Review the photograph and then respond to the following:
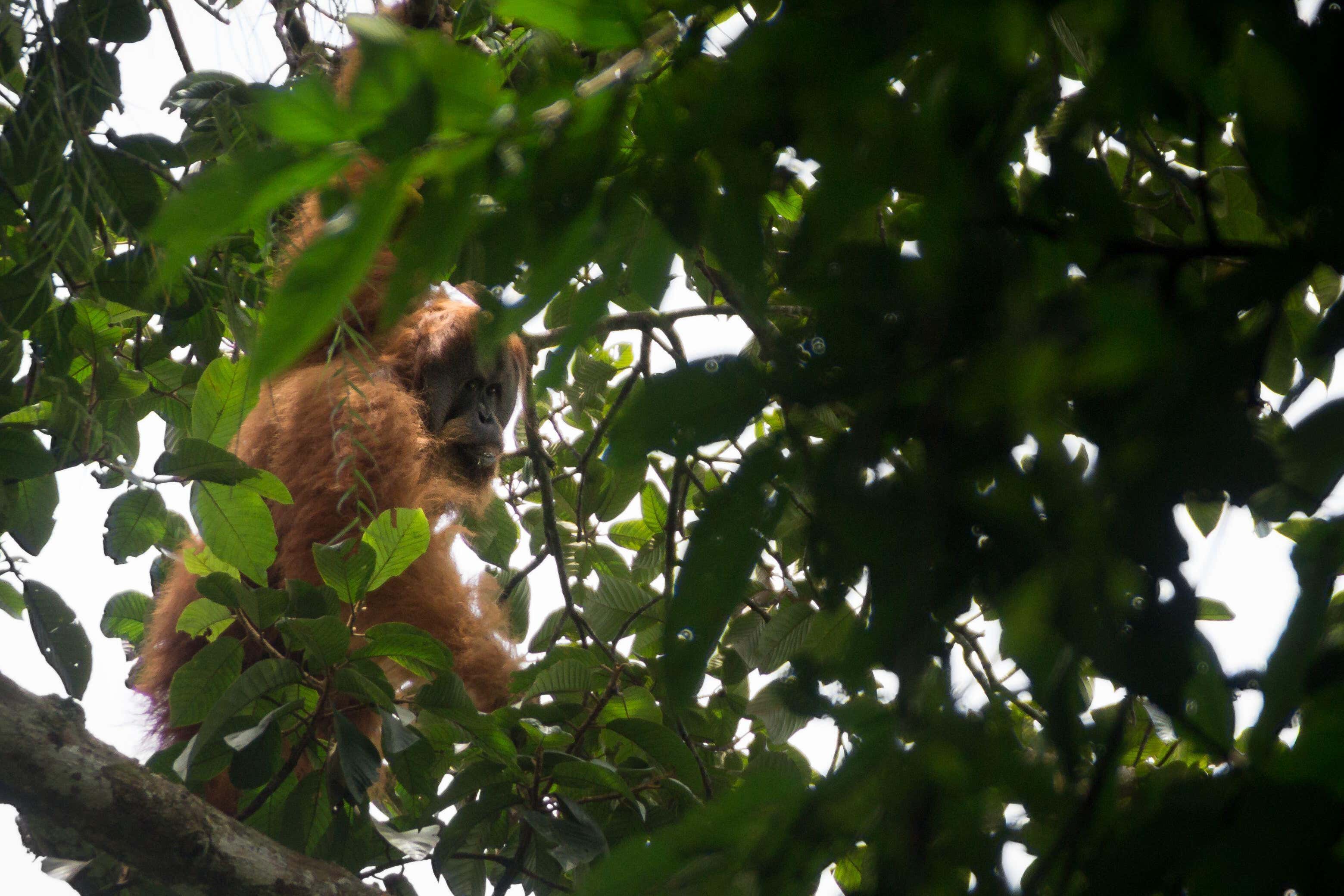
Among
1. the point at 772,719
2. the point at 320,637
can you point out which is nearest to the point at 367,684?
the point at 320,637

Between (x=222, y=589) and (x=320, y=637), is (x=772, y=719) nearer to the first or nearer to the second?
(x=320, y=637)

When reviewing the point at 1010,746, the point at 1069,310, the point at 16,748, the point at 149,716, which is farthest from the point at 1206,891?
the point at 149,716

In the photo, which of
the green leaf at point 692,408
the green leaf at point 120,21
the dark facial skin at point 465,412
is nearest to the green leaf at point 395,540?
the dark facial skin at point 465,412

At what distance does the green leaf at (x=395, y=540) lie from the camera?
5.41 ft

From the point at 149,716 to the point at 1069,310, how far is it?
2.01 meters

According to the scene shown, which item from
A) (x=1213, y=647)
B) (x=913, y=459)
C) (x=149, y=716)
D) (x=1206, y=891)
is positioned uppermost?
(x=149, y=716)

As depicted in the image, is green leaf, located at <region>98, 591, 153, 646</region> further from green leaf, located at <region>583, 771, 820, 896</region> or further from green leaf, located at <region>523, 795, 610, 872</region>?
green leaf, located at <region>583, 771, 820, 896</region>

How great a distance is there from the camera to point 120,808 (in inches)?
54.8

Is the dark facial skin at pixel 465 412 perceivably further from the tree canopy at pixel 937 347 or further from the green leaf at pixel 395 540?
the tree canopy at pixel 937 347

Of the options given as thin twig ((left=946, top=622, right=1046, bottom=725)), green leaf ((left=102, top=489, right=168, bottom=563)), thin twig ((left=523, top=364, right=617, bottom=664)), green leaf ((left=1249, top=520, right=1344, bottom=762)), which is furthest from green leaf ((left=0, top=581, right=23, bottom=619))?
green leaf ((left=1249, top=520, right=1344, bottom=762))

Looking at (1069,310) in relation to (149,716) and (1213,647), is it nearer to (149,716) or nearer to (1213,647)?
(1213,647)

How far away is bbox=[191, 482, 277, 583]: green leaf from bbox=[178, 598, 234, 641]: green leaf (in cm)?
8

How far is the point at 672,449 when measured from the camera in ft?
1.82

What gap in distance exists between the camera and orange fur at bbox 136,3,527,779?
192 cm
